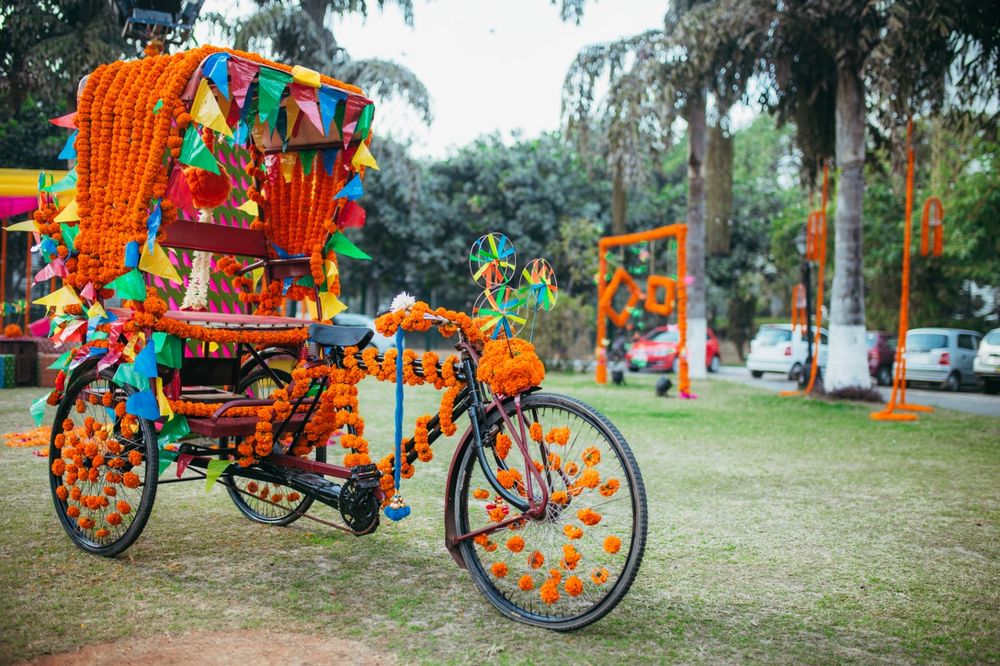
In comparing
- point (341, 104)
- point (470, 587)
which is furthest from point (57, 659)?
point (341, 104)

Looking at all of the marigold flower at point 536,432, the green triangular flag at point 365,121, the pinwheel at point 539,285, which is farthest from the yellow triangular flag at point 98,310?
the marigold flower at point 536,432

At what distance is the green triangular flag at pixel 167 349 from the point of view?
12.7 feet

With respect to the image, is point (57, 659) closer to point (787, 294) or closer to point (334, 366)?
point (334, 366)

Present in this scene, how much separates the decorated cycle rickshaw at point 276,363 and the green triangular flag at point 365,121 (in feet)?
0.04

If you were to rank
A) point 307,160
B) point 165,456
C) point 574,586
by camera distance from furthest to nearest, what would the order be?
point 307,160, point 165,456, point 574,586

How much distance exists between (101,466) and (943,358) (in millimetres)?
18007

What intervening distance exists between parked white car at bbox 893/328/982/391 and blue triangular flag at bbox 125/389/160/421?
58.8 ft

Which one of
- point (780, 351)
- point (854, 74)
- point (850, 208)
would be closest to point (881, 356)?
point (780, 351)

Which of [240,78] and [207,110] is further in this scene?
[240,78]

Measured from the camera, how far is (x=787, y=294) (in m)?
29.7

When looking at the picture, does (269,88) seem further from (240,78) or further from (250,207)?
(250,207)

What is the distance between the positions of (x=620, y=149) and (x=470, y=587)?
11330 millimetres

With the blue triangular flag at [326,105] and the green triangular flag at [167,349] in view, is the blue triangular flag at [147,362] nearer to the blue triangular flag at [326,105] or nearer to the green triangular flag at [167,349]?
the green triangular flag at [167,349]

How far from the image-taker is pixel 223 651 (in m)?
2.86
